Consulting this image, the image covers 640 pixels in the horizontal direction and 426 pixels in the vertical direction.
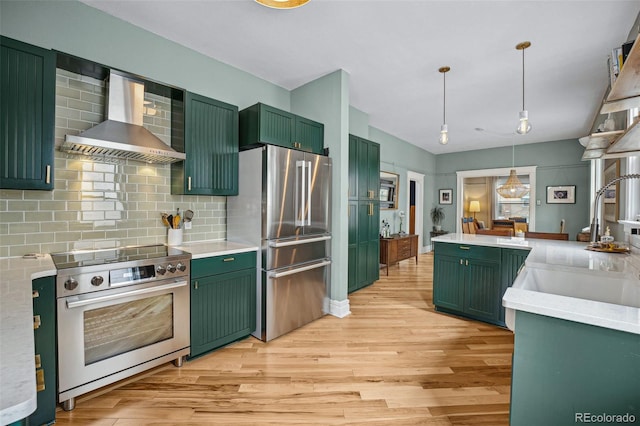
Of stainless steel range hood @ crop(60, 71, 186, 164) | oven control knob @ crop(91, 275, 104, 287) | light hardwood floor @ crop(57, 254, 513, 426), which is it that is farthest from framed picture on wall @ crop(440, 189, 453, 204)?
oven control knob @ crop(91, 275, 104, 287)

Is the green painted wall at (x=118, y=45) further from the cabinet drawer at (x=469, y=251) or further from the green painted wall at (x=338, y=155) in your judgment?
the cabinet drawer at (x=469, y=251)

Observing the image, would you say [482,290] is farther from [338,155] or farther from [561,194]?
[561,194]

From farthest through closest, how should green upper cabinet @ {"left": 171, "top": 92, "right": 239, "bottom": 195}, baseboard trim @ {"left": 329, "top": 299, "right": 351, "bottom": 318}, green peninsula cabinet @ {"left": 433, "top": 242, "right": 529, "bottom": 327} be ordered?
baseboard trim @ {"left": 329, "top": 299, "right": 351, "bottom": 318}
green peninsula cabinet @ {"left": 433, "top": 242, "right": 529, "bottom": 327}
green upper cabinet @ {"left": 171, "top": 92, "right": 239, "bottom": 195}

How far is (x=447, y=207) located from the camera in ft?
26.8

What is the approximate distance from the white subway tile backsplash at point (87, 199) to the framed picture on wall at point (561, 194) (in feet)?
25.5

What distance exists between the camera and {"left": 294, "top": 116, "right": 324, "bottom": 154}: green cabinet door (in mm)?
3189

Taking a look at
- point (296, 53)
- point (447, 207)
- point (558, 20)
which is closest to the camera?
point (558, 20)

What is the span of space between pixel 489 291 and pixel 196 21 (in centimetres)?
378

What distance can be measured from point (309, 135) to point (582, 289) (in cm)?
267

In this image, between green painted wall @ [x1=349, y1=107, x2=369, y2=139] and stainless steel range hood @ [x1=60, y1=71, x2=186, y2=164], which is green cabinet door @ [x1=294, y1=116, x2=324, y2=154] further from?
green painted wall @ [x1=349, y1=107, x2=369, y2=139]

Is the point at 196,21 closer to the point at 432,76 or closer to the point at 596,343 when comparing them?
the point at 432,76

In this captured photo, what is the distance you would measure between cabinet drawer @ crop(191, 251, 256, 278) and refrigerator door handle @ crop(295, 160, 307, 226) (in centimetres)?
57

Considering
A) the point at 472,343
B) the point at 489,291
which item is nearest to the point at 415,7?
the point at 489,291

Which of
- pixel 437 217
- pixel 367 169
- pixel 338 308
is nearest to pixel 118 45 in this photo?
pixel 367 169
